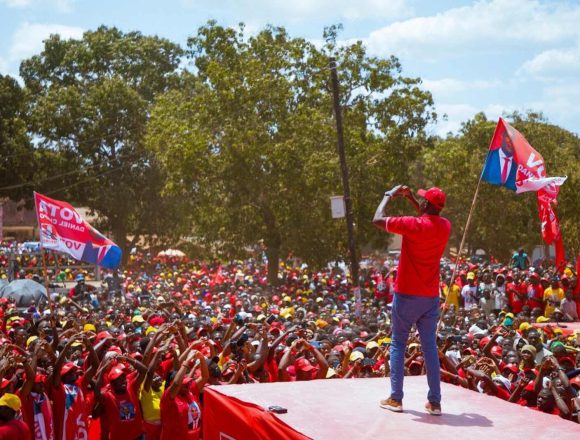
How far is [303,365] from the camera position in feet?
32.2

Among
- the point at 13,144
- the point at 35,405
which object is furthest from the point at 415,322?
the point at 13,144

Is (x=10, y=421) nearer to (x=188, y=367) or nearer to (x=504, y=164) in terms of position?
(x=188, y=367)

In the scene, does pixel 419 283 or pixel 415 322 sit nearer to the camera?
pixel 419 283

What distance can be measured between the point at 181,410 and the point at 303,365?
1.66 meters

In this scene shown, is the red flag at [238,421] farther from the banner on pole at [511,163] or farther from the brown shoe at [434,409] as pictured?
the banner on pole at [511,163]

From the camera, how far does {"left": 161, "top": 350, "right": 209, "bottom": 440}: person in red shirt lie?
27.7 ft

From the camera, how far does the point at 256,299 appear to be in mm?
25703

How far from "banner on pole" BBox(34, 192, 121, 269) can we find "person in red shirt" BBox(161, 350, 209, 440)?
799 centimetres

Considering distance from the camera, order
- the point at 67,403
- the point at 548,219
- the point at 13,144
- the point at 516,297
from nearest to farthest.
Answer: the point at 67,403 < the point at 548,219 < the point at 516,297 < the point at 13,144

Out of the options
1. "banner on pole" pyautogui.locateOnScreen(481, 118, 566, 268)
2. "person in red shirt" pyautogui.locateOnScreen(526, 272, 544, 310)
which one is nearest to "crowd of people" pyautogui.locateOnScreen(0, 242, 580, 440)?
"banner on pole" pyautogui.locateOnScreen(481, 118, 566, 268)

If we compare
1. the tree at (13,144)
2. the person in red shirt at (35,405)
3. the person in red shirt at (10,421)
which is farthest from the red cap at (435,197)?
the tree at (13,144)

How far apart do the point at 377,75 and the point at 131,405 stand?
25030 mm

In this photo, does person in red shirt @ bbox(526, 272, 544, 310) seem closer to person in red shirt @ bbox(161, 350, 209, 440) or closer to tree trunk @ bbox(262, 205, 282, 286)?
person in red shirt @ bbox(161, 350, 209, 440)

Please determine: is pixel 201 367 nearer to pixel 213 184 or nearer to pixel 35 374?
Answer: pixel 35 374
